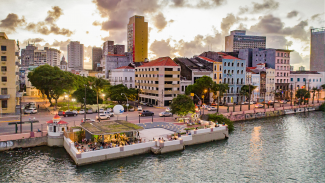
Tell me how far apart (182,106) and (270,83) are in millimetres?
75616

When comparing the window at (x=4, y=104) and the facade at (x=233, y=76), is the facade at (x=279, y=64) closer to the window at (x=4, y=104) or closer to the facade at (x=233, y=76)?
the facade at (x=233, y=76)

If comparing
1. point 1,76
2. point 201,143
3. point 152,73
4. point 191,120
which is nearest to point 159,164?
point 201,143

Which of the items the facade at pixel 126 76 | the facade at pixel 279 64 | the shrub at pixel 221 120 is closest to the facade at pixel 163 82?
the facade at pixel 126 76

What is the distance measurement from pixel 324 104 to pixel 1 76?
113534 millimetres

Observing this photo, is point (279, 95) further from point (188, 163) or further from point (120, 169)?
point (120, 169)

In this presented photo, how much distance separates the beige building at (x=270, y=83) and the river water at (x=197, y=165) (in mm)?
69173

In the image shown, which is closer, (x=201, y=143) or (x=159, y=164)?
(x=159, y=164)

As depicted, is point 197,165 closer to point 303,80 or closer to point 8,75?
point 8,75

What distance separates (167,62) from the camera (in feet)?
312

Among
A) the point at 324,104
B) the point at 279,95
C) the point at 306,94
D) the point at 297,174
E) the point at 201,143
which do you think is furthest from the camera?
the point at 279,95

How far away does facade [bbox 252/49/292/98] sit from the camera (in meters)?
125

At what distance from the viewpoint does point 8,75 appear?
2810 inches

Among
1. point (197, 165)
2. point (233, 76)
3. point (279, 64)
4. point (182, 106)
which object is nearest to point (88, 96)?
point (182, 106)

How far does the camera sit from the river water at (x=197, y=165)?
116 ft
